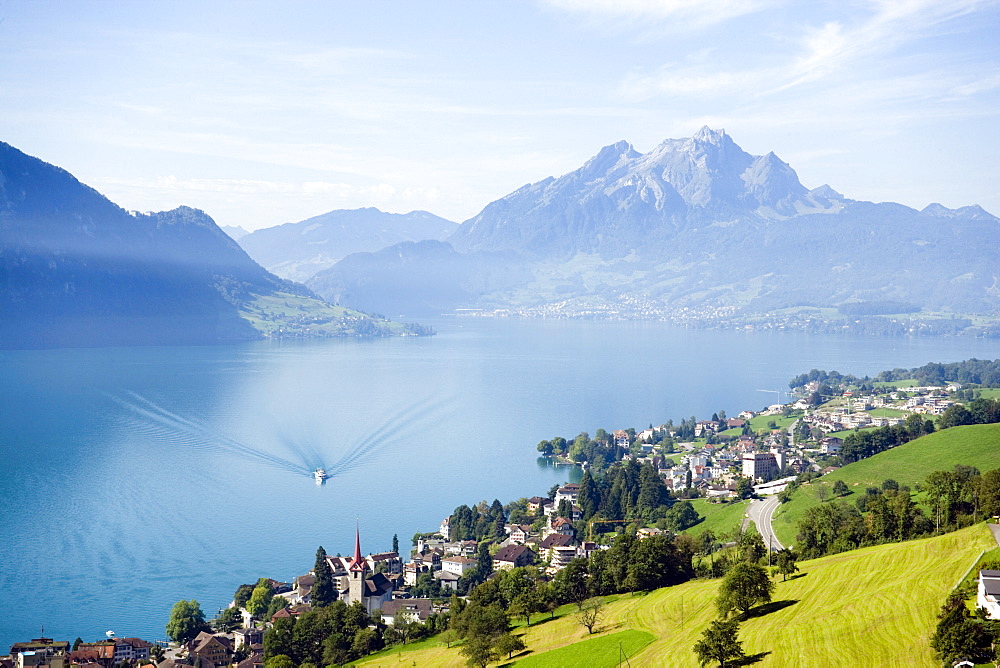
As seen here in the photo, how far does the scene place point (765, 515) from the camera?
3053 centimetres

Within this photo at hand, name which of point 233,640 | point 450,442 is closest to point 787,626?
point 233,640

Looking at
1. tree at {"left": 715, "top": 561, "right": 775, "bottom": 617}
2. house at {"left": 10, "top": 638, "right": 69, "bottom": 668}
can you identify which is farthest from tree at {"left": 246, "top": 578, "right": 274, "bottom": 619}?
tree at {"left": 715, "top": 561, "right": 775, "bottom": 617}

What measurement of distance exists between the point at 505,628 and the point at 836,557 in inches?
301

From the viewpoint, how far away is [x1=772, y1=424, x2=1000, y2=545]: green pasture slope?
29453 millimetres

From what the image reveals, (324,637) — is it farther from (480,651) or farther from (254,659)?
(480,651)

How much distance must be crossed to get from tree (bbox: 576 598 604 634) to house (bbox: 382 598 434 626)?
4582 mm

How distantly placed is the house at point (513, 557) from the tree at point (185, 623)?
9.03m

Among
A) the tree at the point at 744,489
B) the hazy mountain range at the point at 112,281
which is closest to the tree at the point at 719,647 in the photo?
the tree at the point at 744,489

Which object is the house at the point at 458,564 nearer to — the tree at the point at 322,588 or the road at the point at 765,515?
the tree at the point at 322,588

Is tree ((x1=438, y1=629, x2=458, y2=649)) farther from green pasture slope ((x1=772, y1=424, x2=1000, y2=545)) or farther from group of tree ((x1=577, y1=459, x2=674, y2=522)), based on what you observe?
group of tree ((x1=577, y1=459, x2=674, y2=522))

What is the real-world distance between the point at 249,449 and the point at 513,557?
2165cm

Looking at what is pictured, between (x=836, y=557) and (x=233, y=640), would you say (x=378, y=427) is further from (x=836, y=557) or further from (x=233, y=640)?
(x=836, y=557)

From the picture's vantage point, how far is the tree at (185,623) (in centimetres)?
2361

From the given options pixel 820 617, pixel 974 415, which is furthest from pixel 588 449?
pixel 820 617
